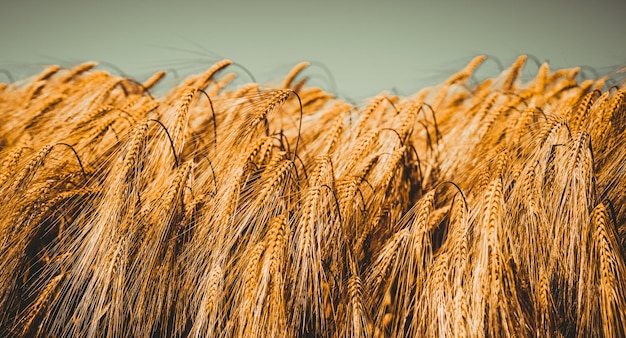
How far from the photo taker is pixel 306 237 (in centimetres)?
162

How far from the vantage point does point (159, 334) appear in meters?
1.88

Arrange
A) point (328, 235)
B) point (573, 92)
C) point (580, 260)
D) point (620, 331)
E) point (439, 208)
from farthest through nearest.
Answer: point (573, 92) → point (439, 208) → point (328, 235) → point (580, 260) → point (620, 331)

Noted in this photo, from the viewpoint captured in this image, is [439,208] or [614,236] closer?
[614,236]

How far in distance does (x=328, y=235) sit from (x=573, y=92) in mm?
2148

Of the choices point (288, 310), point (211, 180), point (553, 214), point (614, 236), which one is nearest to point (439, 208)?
point (553, 214)

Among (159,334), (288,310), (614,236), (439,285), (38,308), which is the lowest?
(159,334)

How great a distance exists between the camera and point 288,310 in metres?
1.63

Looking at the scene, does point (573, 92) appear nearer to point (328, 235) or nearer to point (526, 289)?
point (526, 289)

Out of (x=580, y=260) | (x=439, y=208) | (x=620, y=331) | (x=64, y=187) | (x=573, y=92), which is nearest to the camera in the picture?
(x=620, y=331)

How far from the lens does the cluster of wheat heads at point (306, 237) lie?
1.57 meters

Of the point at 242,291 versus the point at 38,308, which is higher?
the point at 242,291

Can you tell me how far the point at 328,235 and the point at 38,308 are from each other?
109 centimetres

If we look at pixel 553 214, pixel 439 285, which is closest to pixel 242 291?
pixel 439 285

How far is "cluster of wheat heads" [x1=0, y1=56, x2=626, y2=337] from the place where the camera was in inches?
61.9
